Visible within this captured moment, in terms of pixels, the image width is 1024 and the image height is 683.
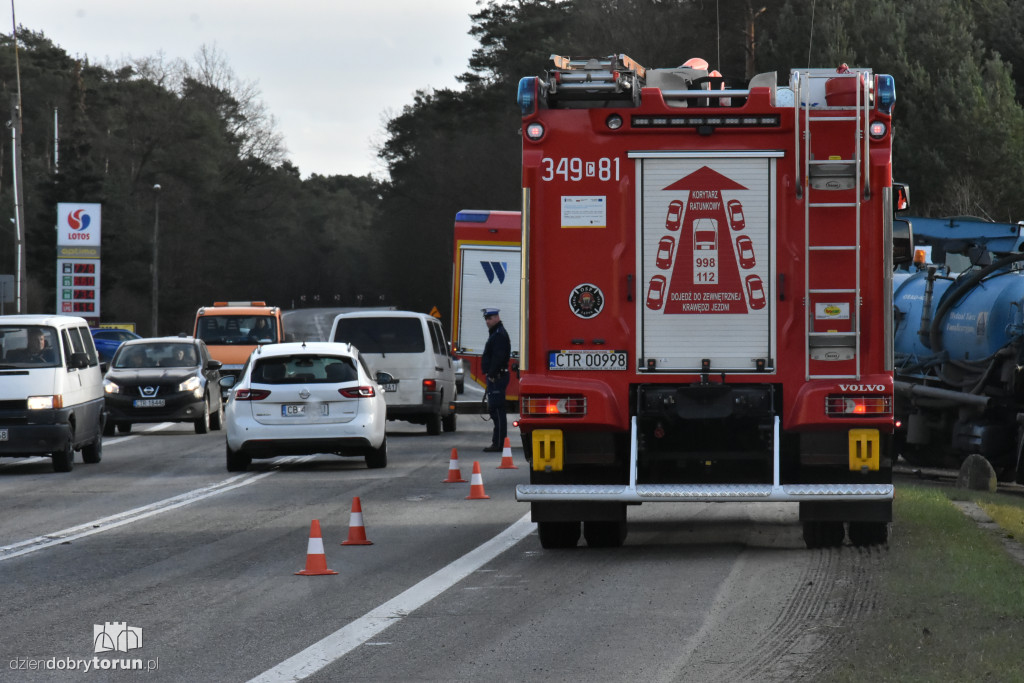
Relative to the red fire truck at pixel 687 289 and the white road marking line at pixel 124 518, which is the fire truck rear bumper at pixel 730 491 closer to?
the red fire truck at pixel 687 289

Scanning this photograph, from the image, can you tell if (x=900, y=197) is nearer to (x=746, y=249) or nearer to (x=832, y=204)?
(x=832, y=204)

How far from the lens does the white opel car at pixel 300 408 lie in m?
19.0

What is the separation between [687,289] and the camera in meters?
11.3

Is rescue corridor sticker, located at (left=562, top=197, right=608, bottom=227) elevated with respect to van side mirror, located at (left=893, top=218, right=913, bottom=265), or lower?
elevated

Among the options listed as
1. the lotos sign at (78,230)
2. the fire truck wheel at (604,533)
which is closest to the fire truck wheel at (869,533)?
the fire truck wheel at (604,533)

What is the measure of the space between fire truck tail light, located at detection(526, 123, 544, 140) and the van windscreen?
49.2 ft

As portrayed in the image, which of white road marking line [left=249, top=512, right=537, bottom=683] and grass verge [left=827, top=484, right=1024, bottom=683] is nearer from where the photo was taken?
grass verge [left=827, top=484, right=1024, bottom=683]

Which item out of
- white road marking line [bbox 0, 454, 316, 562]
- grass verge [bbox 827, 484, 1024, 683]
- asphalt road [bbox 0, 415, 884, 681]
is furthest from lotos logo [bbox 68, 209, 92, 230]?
grass verge [bbox 827, 484, 1024, 683]

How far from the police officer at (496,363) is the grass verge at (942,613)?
981cm

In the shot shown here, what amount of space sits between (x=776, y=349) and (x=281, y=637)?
4544mm

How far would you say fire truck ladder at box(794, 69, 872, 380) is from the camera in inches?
432

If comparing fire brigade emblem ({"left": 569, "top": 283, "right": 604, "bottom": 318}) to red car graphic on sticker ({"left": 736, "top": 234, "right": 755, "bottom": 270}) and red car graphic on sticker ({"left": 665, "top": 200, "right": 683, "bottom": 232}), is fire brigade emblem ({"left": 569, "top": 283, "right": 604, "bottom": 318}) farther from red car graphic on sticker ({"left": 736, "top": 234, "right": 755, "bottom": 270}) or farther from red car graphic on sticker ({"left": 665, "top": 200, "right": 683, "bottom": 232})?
red car graphic on sticker ({"left": 736, "top": 234, "right": 755, "bottom": 270})

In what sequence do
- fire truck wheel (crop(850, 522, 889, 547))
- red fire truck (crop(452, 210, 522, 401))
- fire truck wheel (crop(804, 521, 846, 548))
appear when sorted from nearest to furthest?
fire truck wheel (crop(850, 522, 889, 547)) → fire truck wheel (crop(804, 521, 846, 548)) → red fire truck (crop(452, 210, 522, 401))

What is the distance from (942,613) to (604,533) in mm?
3797
